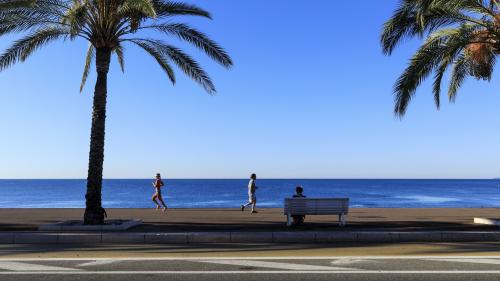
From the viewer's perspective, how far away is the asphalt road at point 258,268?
7.01m

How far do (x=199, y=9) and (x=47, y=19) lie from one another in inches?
165

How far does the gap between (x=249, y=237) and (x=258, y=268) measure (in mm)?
3202

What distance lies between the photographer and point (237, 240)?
10828mm

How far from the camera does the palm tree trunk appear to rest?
528 inches

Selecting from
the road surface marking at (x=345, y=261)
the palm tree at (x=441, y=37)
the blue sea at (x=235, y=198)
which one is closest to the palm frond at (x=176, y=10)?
the palm tree at (x=441, y=37)

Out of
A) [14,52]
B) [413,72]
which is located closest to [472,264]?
[413,72]

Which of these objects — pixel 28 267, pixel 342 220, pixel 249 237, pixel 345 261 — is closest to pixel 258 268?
pixel 345 261

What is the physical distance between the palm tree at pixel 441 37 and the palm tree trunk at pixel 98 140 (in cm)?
822

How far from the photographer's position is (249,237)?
10.9 meters

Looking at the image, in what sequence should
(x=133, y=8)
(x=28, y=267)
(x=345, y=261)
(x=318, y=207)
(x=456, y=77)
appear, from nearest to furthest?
(x=28, y=267) → (x=345, y=261) → (x=133, y=8) → (x=318, y=207) → (x=456, y=77)

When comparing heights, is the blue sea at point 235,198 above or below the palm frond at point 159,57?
below

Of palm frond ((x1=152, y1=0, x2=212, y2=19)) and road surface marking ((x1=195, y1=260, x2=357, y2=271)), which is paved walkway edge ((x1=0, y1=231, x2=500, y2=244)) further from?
palm frond ((x1=152, y1=0, x2=212, y2=19))

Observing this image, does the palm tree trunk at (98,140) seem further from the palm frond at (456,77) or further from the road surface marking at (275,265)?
the palm frond at (456,77)

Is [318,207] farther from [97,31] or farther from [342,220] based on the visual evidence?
[97,31]
